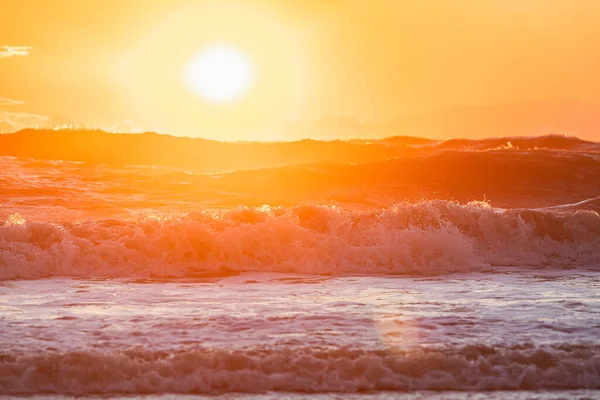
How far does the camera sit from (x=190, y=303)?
954 centimetres

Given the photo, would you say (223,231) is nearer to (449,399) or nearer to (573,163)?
(449,399)

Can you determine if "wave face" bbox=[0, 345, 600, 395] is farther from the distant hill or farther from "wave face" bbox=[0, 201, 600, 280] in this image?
the distant hill

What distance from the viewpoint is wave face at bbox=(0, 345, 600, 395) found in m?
6.47

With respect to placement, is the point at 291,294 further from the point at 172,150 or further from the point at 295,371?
the point at 172,150

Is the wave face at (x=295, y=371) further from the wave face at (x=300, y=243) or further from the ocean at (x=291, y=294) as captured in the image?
the wave face at (x=300, y=243)

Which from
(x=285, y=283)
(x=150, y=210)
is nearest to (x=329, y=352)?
(x=285, y=283)

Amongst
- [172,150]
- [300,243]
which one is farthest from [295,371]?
[172,150]

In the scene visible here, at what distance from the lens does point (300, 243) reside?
45.3ft

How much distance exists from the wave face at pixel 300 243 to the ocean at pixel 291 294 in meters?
0.04

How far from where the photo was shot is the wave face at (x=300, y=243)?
42.4ft

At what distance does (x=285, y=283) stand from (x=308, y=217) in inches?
136

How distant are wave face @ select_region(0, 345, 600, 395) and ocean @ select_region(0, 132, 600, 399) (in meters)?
0.02

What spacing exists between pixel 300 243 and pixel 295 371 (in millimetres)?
7170

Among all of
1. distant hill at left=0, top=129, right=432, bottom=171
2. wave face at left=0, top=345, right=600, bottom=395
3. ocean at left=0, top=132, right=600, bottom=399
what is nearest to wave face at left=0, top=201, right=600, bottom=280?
ocean at left=0, top=132, right=600, bottom=399
